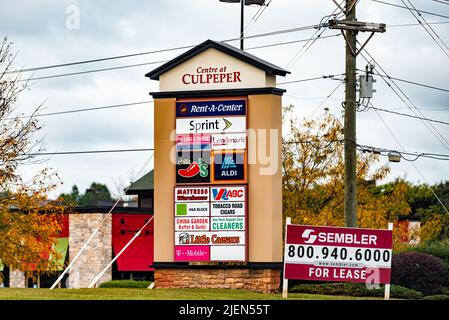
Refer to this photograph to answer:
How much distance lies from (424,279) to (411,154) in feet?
20.6

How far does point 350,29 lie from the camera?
3872 cm

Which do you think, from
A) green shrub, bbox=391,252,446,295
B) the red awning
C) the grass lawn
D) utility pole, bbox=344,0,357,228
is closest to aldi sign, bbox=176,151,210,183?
the grass lawn

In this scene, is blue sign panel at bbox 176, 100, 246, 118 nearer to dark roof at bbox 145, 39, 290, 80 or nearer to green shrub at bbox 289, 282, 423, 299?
dark roof at bbox 145, 39, 290, 80

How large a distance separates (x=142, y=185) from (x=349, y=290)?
29658 mm

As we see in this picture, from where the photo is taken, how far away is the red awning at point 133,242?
5754cm

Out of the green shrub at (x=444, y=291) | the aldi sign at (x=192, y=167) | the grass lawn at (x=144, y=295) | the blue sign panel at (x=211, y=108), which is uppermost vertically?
the blue sign panel at (x=211, y=108)

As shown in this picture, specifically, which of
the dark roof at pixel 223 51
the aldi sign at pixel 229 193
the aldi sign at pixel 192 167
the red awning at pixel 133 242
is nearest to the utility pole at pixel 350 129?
the dark roof at pixel 223 51

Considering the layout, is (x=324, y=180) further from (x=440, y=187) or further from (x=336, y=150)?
(x=440, y=187)

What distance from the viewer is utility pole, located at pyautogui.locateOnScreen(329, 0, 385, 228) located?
1519 inches

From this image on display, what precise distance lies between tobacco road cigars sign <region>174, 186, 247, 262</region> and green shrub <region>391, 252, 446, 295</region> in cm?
1033

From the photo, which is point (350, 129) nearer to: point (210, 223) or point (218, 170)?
point (218, 170)

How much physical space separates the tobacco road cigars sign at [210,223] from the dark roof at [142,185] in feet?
87.2

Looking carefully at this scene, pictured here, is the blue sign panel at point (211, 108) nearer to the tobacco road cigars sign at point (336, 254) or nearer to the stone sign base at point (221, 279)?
the stone sign base at point (221, 279)
